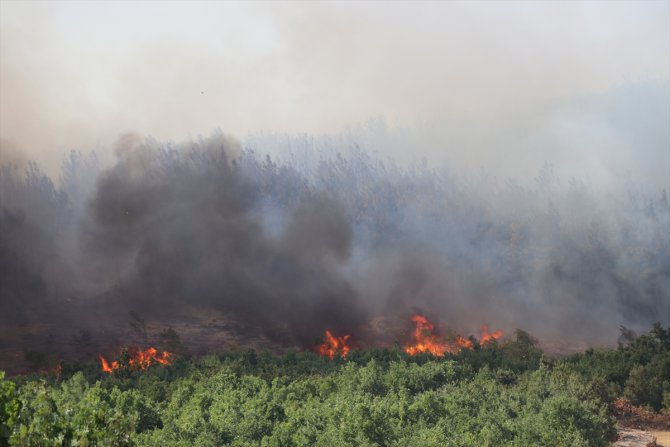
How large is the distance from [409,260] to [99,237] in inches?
2356

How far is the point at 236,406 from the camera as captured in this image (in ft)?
217

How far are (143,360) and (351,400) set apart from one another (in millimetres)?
54777

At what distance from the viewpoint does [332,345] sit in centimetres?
12900

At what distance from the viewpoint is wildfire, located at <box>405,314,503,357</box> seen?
12288 centimetres

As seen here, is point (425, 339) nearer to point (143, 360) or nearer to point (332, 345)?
point (332, 345)

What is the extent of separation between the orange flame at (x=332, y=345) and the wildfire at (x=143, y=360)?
79.3 ft

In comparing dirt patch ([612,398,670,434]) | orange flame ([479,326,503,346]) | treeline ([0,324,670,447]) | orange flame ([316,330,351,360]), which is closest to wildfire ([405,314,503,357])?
orange flame ([479,326,503,346])

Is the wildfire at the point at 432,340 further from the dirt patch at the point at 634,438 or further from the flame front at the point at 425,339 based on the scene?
the dirt patch at the point at 634,438

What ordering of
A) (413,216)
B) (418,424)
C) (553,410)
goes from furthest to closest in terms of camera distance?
(413,216) < (553,410) < (418,424)

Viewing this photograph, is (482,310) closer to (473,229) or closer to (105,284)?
(473,229)

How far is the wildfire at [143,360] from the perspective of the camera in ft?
350

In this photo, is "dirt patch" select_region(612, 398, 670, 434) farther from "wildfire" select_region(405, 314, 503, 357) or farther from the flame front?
the flame front

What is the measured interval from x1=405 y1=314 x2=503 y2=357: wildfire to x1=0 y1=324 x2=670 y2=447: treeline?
7.84 m

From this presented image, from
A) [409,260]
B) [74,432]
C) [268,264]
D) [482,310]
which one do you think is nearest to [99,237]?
[268,264]
